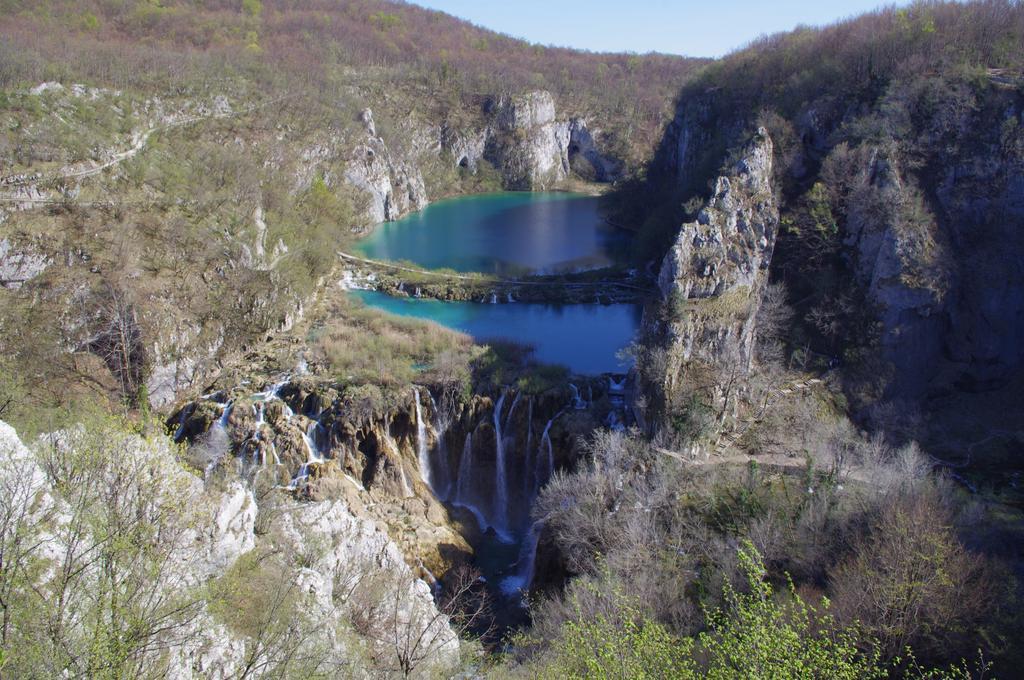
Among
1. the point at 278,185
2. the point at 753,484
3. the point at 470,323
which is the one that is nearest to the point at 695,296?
the point at 753,484

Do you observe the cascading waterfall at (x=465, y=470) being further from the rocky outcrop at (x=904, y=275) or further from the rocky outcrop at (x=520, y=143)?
the rocky outcrop at (x=520, y=143)

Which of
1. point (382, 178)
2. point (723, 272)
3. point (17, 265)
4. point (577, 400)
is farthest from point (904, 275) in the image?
point (382, 178)

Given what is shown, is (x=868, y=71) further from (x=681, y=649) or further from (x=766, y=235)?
(x=681, y=649)

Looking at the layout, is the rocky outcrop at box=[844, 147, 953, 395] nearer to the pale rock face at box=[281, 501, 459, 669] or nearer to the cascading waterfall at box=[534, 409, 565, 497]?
the cascading waterfall at box=[534, 409, 565, 497]

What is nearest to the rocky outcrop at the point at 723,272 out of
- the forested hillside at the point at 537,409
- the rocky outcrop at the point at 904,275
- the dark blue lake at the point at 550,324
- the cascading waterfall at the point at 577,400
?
the forested hillside at the point at 537,409

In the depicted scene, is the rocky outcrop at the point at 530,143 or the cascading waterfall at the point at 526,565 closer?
the cascading waterfall at the point at 526,565

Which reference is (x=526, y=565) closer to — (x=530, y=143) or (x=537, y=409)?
(x=537, y=409)
